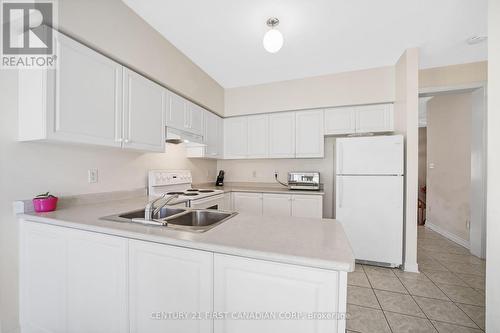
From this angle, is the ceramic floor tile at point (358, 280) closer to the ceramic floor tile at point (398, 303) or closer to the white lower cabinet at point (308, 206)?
the ceramic floor tile at point (398, 303)

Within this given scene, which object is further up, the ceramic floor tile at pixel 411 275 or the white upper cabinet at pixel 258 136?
the white upper cabinet at pixel 258 136

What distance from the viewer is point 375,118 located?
9.95ft

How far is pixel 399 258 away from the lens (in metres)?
2.53

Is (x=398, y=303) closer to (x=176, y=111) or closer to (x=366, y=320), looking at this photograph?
(x=366, y=320)

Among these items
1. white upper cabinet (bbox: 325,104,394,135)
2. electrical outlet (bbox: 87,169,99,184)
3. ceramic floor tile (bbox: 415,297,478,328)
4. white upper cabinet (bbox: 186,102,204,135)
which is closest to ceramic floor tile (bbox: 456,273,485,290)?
ceramic floor tile (bbox: 415,297,478,328)

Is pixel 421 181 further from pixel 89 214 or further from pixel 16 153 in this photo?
pixel 16 153

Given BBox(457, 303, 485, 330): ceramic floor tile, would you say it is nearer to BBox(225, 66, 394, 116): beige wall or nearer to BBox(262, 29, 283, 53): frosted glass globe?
BBox(225, 66, 394, 116): beige wall

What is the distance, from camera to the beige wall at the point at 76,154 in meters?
1.39

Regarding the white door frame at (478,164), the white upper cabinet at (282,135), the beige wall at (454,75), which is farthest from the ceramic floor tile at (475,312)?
the beige wall at (454,75)

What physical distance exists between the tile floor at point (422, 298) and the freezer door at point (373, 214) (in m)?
0.21

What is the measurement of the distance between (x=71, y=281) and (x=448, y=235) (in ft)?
17.1

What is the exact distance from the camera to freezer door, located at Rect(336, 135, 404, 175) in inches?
101

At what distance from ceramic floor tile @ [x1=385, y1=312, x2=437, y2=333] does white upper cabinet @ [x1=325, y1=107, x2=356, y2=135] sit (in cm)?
226

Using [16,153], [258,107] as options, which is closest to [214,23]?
[258,107]
